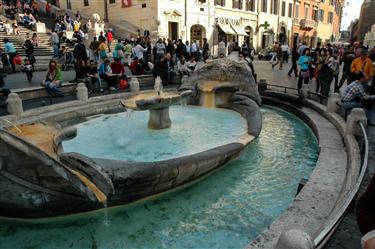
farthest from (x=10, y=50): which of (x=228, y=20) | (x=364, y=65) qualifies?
(x=228, y=20)

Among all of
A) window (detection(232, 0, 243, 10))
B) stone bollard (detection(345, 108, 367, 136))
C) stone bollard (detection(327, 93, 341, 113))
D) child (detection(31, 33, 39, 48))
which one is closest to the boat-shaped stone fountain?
stone bollard (detection(345, 108, 367, 136))

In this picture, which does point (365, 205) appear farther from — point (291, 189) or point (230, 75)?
point (230, 75)

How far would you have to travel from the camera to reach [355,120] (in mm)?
5949

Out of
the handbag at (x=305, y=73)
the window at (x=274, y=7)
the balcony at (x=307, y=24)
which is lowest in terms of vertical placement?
the handbag at (x=305, y=73)

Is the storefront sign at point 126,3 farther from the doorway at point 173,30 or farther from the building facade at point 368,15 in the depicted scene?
the building facade at point 368,15

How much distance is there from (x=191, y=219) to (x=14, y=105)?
20.0 feet

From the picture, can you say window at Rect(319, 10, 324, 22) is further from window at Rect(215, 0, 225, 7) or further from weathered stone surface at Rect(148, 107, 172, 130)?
weathered stone surface at Rect(148, 107, 172, 130)

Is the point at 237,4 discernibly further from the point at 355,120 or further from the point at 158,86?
the point at 355,120

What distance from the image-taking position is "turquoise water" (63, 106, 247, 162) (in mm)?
6098

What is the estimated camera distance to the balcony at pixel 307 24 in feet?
150

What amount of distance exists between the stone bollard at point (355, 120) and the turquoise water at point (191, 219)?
1.16 m

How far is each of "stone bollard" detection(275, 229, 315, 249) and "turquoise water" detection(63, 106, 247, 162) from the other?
3.72 meters

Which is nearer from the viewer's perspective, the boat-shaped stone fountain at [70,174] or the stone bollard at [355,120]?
the boat-shaped stone fountain at [70,174]

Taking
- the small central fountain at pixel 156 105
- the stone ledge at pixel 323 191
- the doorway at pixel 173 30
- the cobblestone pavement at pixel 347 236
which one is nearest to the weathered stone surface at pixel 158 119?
the small central fountain at pixel 156 105
